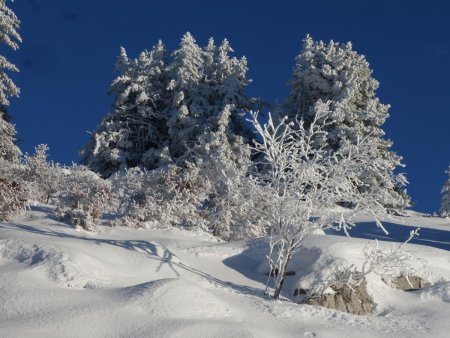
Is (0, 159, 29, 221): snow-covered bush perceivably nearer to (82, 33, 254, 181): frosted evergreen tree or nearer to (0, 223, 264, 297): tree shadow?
(0, 223, 264, 297): tree shadow

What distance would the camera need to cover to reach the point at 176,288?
8586 millimetres

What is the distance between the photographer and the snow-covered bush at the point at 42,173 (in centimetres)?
1566

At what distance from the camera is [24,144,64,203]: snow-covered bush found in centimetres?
1566

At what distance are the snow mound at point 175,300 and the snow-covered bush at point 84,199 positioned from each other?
4.81 m

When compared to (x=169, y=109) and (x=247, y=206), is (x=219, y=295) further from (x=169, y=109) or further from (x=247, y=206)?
(x=169, y=109)

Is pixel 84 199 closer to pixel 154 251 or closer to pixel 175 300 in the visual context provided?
pixel 154 251

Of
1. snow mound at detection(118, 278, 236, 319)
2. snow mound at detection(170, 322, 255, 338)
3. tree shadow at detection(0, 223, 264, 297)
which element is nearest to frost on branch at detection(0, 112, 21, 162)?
tree shadow at detection(0, 223, 264, 297)

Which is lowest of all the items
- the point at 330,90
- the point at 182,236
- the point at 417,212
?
the point at 182,236

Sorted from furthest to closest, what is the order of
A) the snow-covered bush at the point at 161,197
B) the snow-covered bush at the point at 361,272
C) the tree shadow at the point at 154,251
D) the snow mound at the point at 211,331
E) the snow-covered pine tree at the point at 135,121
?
1. the snow-covered pine tree at the point at 135,121
2. the snow-covered bush at the point at 161,197
3. the tree shadow at the point at 154,251
4. the snow-covered bush at the point at 361,272
5. the snow mound at the point at 211,331

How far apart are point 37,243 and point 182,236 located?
183 inches

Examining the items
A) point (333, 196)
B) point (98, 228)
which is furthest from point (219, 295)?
point (98, 228)

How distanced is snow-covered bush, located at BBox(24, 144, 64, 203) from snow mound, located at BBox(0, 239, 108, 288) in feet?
18.9

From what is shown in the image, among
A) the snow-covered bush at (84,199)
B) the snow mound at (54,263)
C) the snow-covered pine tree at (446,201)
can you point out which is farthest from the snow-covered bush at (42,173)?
the snow-covered pine tree at (446,201)

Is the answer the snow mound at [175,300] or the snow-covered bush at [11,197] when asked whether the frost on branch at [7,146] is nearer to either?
the snow-covered bush at [11,197]
